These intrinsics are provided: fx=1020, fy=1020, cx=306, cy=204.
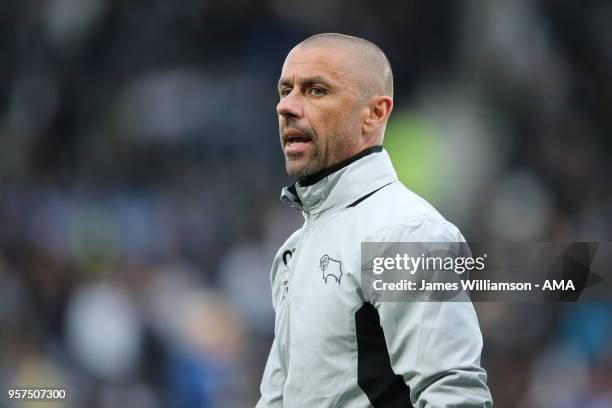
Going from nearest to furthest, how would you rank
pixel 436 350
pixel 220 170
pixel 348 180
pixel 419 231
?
pixel 436 350 → pixel 419 231 → pixel 348 180 → pixel 220 170

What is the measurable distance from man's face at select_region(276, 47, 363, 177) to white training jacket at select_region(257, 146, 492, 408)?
38mm

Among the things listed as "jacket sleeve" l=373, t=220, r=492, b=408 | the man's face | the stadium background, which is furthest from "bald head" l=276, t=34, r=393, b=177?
the stadium background

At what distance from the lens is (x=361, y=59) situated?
2273mm

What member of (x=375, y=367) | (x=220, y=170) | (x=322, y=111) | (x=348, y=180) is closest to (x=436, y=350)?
(x=375, y=367)

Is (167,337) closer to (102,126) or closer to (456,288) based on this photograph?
(102,126)

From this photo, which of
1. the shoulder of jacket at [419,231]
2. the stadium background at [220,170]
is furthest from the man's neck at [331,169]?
the stadium background at [220,170]

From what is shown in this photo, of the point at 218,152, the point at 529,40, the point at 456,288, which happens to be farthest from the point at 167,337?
the point at 456,288

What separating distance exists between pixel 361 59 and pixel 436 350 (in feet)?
2.39

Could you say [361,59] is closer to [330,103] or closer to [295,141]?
[330,103]

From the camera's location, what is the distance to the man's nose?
2258mm

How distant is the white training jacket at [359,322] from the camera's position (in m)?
1.87

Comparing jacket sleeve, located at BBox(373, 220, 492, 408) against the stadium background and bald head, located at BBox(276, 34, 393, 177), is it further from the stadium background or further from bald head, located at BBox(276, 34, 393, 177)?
the stadium background

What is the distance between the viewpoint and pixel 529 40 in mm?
6188

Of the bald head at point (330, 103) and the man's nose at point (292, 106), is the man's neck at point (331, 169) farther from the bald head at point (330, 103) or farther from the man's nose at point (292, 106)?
A: the man's nose at point (292, 106)
